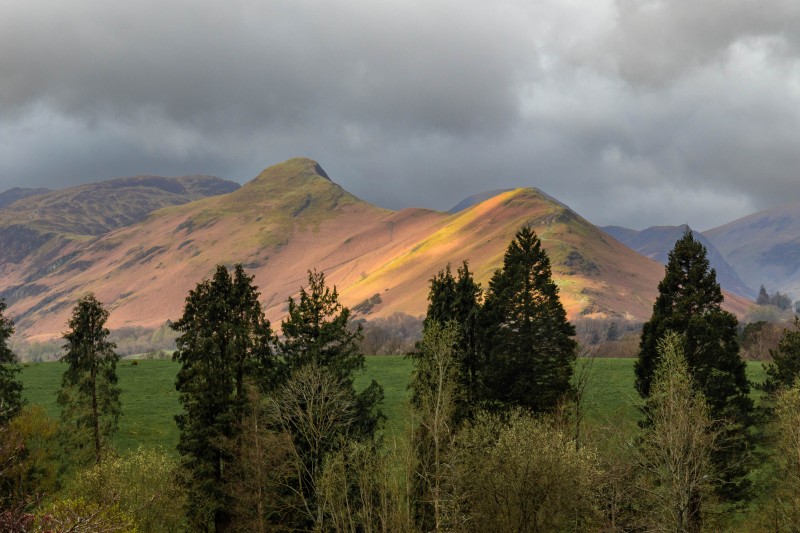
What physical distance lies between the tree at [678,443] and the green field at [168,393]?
15.5 m

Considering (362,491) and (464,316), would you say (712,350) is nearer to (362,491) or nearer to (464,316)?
(464,316)

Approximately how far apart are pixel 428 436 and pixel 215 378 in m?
14.9

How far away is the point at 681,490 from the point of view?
3825cm

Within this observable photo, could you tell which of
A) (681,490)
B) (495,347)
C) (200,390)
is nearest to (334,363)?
(200,390)

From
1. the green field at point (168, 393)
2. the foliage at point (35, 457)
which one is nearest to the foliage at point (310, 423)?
the green field at point (168, 393)

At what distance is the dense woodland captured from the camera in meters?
41.0

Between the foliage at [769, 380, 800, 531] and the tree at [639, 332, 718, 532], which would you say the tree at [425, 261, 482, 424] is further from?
the foliage at [769, 380, 800, 531]

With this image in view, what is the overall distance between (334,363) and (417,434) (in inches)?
308

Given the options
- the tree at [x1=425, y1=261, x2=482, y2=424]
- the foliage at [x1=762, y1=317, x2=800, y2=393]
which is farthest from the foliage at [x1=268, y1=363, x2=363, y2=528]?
the foliage at [x1=762, y1=317, x2=800, y2=393]

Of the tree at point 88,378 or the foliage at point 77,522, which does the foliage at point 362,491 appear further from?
the tree at point 88,378

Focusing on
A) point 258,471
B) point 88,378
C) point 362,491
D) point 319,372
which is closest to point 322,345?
point 319,372

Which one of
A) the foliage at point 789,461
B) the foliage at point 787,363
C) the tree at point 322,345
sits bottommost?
the foliage at point 789,461

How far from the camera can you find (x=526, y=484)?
4006 cm

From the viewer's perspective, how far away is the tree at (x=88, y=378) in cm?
4788
